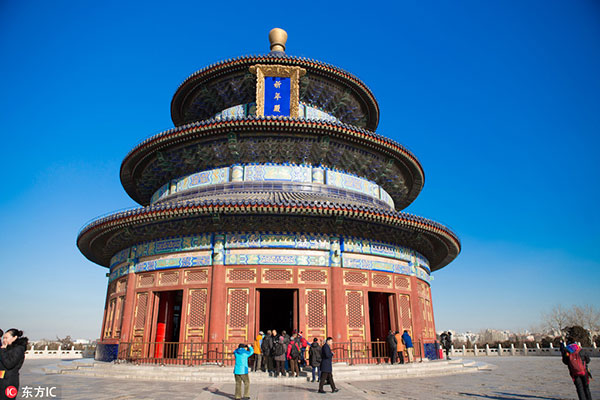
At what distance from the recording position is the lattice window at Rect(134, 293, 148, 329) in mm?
16250

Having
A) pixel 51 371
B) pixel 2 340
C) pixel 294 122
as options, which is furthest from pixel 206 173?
pixel 2 340

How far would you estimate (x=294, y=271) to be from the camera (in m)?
15.5

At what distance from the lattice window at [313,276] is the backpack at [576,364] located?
9079mm

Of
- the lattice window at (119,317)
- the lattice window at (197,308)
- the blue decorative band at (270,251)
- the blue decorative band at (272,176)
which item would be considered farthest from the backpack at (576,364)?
the lattice window at (119,317)

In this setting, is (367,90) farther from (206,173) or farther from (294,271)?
(294,271)

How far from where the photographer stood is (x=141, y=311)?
16.5 m

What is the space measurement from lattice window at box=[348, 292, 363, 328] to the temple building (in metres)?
0.06

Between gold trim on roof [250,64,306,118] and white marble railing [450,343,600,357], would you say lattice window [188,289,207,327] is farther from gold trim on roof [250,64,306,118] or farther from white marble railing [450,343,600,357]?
white marble railing [450,343,600,357]

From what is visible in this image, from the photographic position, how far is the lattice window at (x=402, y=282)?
1732 centimetres

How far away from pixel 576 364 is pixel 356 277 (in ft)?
29.8

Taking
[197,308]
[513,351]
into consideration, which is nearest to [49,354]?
[197,308]

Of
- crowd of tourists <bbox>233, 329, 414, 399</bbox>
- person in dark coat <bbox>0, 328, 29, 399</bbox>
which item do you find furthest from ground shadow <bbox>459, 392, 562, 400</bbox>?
person in dark coat <bbox>0, 328, 29, 399</bbox>

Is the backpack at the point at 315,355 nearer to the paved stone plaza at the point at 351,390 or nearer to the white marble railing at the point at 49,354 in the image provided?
the paved stone plaza at the point at 351,390

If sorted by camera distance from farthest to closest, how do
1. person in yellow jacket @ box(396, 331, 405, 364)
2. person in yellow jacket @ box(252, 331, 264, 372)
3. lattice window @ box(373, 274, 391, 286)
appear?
1. lattice window @ box(373, 274, 391, 286)
2. person in yellow jacket @ box(396, 331, 405, 364)
3. person in yellow jacket @ box(252, 331, 264, 372)
